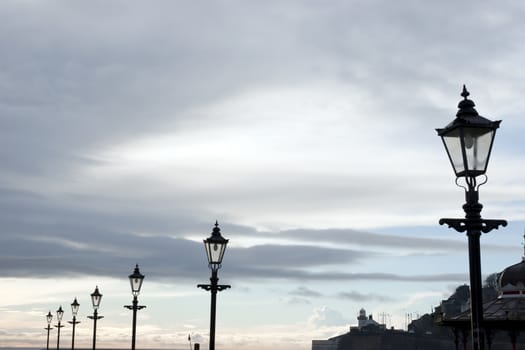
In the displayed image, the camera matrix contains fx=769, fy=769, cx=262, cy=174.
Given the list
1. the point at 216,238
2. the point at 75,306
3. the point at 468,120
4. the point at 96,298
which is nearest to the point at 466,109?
the point at 468,120

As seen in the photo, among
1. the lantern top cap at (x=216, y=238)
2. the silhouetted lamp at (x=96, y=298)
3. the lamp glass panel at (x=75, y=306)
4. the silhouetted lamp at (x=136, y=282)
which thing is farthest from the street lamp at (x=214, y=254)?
the lamp glass panel at (x=75, y=306)

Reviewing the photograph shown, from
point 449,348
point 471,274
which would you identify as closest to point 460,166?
point 471,274

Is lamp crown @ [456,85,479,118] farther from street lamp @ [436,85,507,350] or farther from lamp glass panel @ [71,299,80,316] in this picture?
lamp glass panel @ [71,299,80,316]

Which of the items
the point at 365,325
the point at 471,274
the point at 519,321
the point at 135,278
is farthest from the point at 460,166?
the point at 365,325

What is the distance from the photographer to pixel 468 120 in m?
11.3

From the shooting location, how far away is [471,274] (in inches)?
439

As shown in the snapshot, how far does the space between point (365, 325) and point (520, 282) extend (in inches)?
6703

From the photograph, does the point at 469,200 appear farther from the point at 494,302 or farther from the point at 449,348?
the point at 449,348

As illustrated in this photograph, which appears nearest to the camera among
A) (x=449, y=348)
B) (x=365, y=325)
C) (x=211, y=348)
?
(x=211, y=348)

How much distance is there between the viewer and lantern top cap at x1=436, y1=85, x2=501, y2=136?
36.5 ft

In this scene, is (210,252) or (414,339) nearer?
(210,252)

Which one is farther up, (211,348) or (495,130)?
(495,130)

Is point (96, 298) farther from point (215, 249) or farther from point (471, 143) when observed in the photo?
point (471, 143)

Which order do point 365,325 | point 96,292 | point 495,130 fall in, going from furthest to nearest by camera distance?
1. point 365,325
2. point 96,292
3. point 495,130
